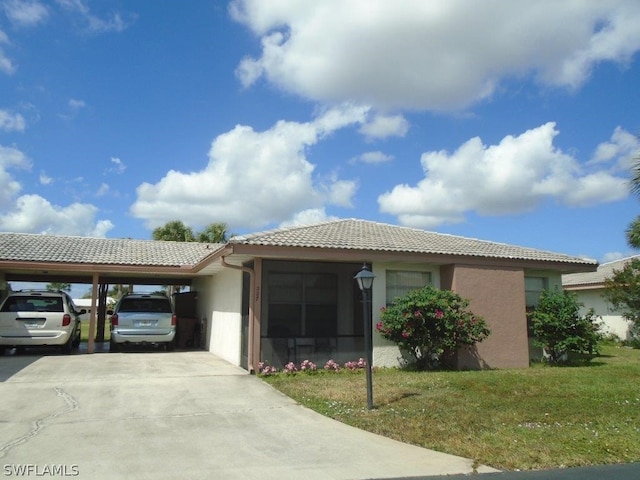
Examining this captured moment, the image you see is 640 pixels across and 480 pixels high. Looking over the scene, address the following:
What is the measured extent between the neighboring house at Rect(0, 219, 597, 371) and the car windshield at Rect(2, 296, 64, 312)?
4.14 ft

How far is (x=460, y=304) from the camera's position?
1244 centimetres

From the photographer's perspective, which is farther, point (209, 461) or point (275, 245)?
point (275, 245)

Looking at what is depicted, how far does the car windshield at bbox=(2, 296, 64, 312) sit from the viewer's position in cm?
1370

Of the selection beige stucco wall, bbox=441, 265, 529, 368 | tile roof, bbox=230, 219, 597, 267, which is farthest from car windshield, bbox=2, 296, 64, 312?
beige stucco wall, bbox=441, 265, 529, 368

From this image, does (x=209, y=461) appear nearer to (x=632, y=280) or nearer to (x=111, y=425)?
(x=111, y=425)

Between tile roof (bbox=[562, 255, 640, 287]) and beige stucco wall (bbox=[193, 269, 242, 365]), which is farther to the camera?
tile roof (bbox=[562, 255, 640, 287])

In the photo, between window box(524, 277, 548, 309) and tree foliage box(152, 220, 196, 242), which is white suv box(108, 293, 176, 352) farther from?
tree foliage box(152, 220, 196, 242)

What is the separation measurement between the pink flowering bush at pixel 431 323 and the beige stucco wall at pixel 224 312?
3552 millimetres

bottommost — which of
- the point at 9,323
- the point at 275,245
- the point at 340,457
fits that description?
the point at 340,457

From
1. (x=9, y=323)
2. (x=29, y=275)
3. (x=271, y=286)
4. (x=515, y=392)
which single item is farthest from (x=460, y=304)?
(x=29, y=275)

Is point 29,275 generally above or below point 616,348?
above

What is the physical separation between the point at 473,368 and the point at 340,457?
26.1 feet

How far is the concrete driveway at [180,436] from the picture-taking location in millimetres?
5316

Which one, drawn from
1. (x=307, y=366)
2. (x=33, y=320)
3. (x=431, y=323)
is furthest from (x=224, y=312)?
(x=431, y=323)
